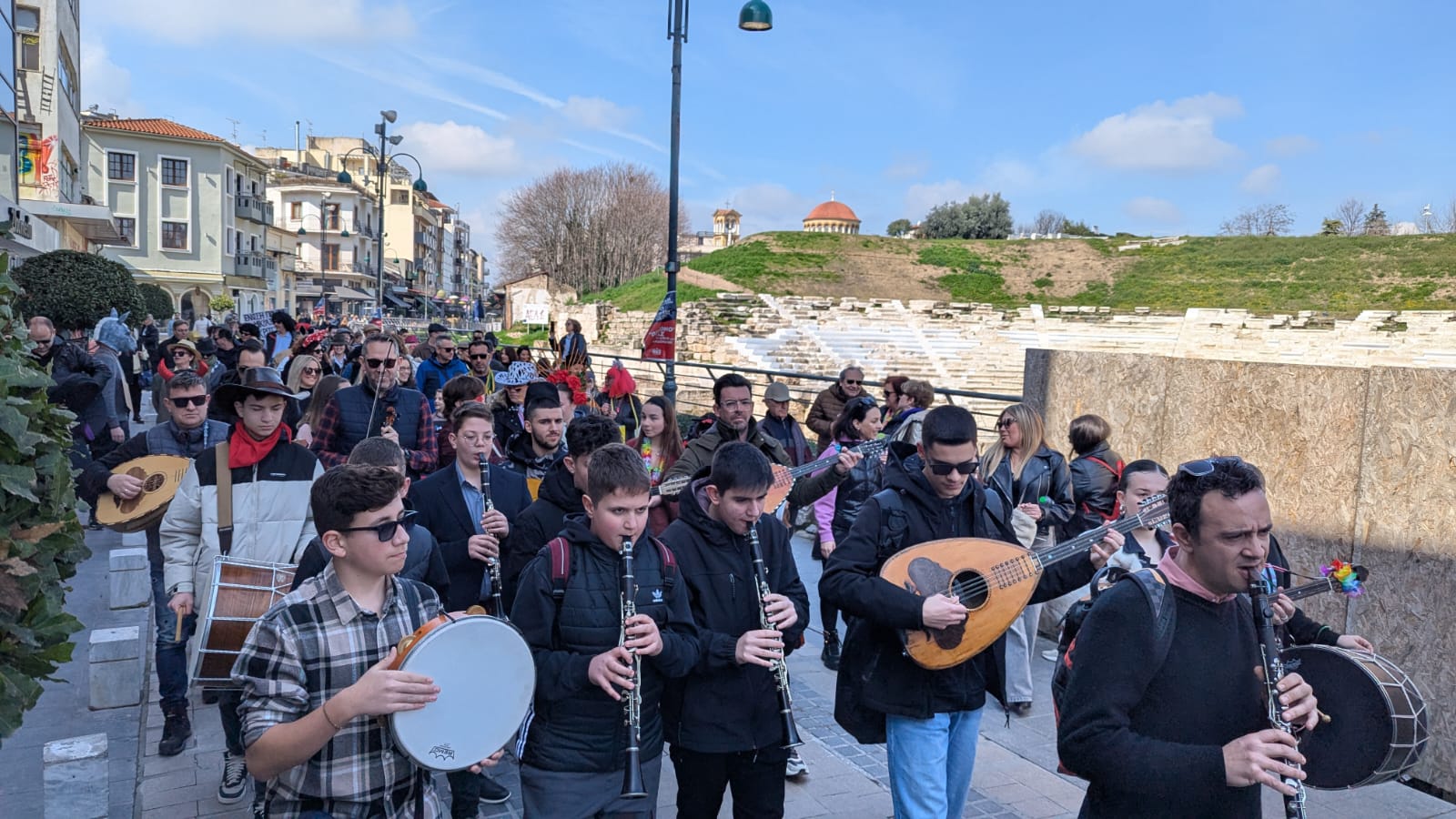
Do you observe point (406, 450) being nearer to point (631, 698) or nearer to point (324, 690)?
point (631, 698)

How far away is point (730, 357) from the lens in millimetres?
36562

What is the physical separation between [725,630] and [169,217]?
61672 millimetres

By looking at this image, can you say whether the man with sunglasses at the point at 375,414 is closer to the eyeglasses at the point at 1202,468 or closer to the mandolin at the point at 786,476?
the mandolin at the point at 786,476

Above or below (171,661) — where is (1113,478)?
above

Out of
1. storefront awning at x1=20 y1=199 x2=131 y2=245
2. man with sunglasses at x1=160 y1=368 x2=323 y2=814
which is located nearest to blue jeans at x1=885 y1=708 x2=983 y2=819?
man with sunglasses at x1=160 y1=368 x2=323 y2=814

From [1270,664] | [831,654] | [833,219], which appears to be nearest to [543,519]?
[1270,664]

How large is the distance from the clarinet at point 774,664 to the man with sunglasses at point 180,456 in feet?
11.0

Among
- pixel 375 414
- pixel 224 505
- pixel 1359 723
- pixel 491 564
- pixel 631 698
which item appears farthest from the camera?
pixel 375 414

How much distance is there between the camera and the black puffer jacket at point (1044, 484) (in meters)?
6.23

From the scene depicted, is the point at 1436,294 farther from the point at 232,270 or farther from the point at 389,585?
the point at 232,270

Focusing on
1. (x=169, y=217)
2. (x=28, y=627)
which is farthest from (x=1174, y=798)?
(x=169, y=217)

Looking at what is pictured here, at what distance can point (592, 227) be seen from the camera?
214 feet

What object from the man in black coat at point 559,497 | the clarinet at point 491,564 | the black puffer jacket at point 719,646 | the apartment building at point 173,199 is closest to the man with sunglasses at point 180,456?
the clarinet at point 491,564

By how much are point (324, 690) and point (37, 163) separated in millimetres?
30410
